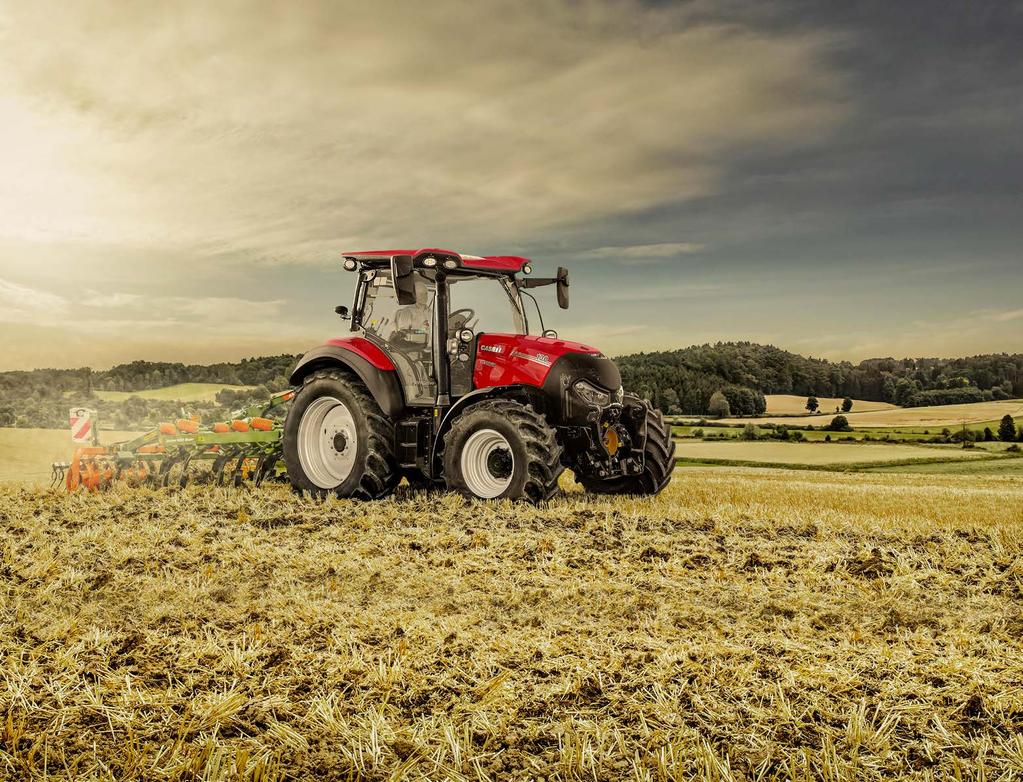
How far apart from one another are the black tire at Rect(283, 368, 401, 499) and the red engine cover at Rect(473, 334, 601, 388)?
127 centimetres

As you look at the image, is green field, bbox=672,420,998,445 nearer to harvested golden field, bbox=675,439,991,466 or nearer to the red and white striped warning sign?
harvested golden field, bbox=675,439,991,466

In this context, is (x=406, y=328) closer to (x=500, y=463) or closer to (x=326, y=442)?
(x=326, y=442)

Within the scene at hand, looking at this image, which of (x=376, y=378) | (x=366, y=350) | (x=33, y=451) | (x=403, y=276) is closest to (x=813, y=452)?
(x=366, y=350)

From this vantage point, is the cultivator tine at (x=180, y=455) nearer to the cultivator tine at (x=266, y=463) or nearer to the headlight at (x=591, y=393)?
the cultivator tine at (x=266, y=463)

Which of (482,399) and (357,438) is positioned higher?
(482,399)

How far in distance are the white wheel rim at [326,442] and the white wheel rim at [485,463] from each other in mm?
1877

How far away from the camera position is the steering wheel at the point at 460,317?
33.1 ft

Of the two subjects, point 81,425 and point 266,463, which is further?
point 81,425

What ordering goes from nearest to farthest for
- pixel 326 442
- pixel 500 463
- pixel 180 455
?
pixel 500 463 → pixel 326 442 → pixel 180 455

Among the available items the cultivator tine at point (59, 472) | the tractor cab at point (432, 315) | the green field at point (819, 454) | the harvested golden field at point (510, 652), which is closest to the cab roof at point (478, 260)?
the tractor cab at point (432, 315)

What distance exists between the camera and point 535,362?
9.48 metres

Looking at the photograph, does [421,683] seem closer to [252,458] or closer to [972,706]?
[972,706]

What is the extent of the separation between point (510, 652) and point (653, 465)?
6.00m

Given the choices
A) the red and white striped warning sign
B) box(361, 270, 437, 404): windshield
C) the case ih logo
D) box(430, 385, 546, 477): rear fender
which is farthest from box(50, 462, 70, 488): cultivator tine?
the case ih logo
